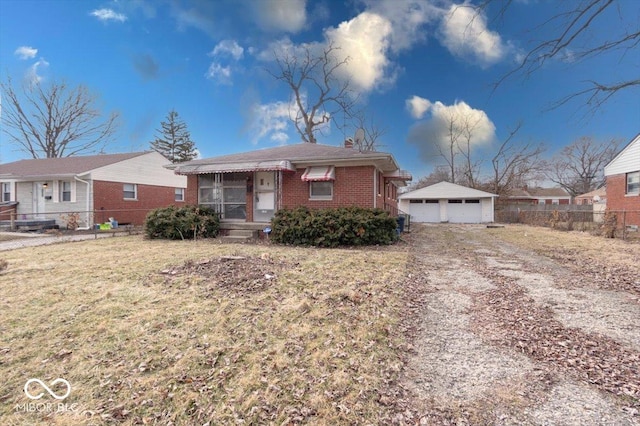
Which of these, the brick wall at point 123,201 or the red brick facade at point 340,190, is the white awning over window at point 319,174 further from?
the brick wall at point 123,201

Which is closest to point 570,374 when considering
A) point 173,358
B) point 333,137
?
point 173,358

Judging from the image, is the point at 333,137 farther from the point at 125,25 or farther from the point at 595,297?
the point at 595,297

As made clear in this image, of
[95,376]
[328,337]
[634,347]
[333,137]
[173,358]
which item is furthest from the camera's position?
[333,137]

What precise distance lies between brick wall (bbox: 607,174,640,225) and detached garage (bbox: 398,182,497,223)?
796 centimetres

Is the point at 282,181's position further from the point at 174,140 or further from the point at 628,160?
the point at 174,140

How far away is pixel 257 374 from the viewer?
274 cm

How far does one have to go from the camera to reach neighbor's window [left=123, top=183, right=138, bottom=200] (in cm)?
1883

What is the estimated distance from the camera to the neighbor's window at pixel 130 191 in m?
18.8

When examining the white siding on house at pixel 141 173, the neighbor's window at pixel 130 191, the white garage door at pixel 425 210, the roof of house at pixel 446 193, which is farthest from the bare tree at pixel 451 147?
the neighbor's window at pixel 130 191

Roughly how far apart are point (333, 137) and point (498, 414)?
1001 inches

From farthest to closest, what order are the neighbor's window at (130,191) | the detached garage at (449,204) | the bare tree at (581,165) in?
the bare tree at (581,165)
the detached garage at (449,204)
the neighbor's window at (130,191)

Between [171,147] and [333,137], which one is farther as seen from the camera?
[171,147]

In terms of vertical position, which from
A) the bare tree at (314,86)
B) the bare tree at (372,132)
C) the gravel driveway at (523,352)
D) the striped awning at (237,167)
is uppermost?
the bare tree at (314,86)

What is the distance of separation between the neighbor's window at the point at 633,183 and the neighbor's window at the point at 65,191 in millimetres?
31620
